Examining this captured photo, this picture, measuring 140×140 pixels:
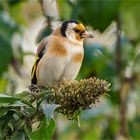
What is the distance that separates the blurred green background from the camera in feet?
10.1

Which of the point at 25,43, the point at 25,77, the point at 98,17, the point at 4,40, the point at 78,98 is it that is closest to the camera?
the point at 78,98

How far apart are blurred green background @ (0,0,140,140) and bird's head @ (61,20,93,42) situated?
0.04 meters

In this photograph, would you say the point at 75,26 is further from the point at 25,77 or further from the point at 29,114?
the point at 29,114

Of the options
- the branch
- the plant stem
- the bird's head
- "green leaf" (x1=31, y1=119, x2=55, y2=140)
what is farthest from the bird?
the branch

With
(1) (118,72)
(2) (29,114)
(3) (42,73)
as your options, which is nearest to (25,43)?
(1) (118,72)

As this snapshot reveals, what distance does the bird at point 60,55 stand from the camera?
2.94 meters

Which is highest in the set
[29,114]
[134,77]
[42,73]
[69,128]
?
[29,114]

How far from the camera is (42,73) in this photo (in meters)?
2.96

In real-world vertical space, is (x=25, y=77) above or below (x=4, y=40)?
below

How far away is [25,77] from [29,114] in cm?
160

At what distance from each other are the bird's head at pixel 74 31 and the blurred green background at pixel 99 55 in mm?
41

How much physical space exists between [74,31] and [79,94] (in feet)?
4.16

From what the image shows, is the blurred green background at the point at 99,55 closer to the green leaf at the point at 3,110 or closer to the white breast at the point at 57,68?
the white breast at the point at 57,68

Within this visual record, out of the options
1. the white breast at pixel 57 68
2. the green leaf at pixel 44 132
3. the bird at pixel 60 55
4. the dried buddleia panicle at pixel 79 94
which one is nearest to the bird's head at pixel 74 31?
the bird at pixel 60 55
